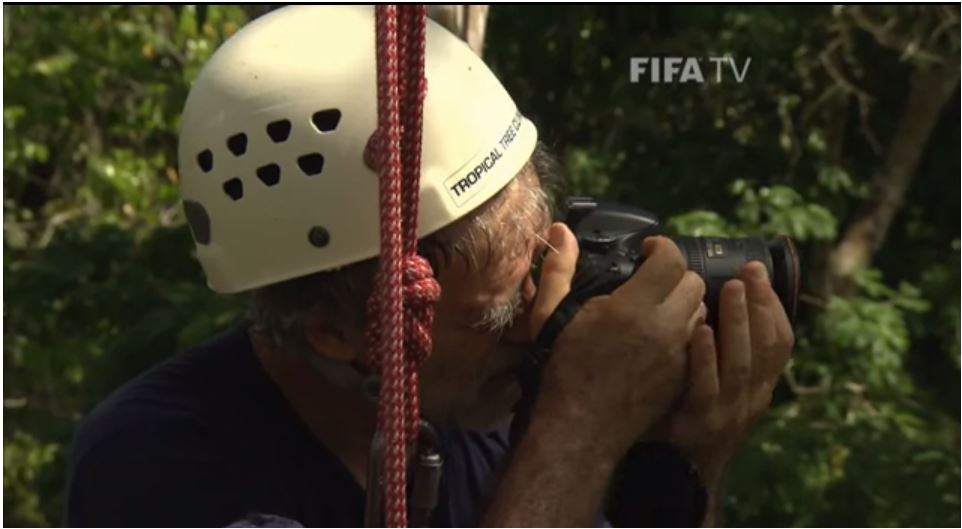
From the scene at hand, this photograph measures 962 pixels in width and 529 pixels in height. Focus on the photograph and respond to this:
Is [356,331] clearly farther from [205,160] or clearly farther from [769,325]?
[769,325]

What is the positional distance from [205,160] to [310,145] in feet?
0.40

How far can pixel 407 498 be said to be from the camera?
4.79ft

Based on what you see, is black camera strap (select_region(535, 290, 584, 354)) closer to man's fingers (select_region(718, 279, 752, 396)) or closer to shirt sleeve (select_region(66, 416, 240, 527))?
man's fingers (select_region(718, 279, 752, 396))

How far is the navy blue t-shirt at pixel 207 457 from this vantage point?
166 cm

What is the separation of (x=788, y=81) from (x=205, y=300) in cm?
164

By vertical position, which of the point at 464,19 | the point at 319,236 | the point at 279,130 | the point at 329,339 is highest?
the point at 279,130

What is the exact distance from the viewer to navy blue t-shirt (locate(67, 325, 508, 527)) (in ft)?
5.45

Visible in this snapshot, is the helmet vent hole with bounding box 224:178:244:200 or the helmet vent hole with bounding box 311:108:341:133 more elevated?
the helmet vent hole with bounding box 311:108:341:133

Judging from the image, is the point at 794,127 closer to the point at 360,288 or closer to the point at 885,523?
the point at 885,523

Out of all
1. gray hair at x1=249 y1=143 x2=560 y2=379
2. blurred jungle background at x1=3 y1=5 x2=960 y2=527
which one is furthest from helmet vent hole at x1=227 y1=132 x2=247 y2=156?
blurred jungle background at x1=3 y1=5 x2=960 y2=527

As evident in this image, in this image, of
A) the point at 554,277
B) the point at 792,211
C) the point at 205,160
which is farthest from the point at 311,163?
the point at 792,211

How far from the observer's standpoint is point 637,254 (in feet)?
5.68

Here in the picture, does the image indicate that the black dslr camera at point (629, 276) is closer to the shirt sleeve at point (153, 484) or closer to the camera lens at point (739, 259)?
the camera lens at point (739, 259)

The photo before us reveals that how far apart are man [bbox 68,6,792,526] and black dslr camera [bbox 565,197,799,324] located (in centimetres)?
3
